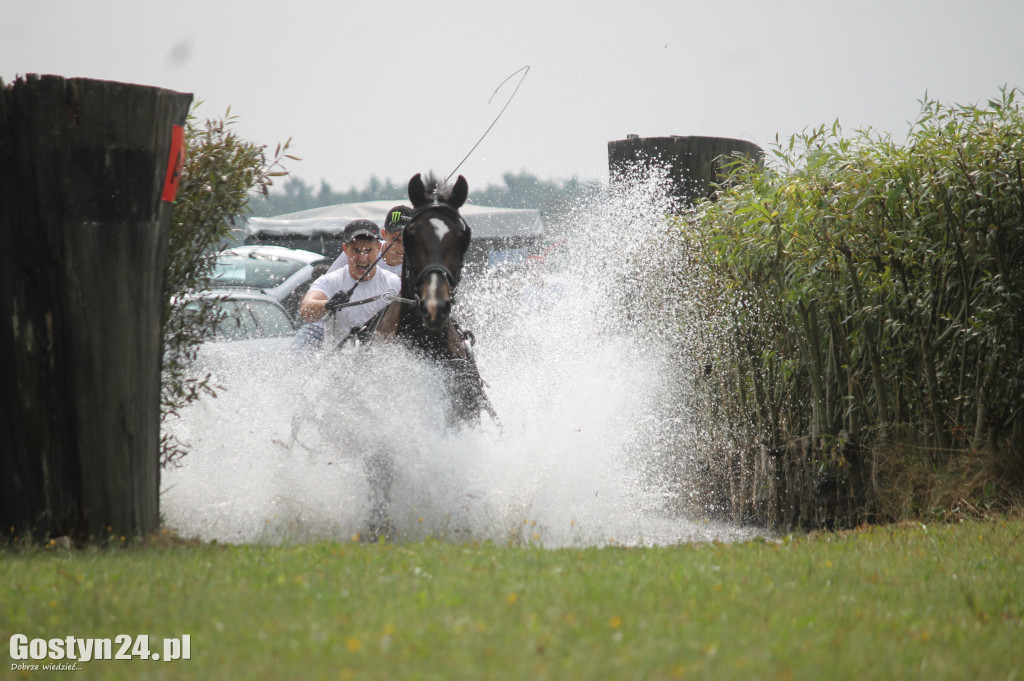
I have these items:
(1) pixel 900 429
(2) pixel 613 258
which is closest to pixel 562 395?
(2) pixel 613 258

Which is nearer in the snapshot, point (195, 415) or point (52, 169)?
point (52, 169)

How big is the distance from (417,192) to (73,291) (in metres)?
2.68

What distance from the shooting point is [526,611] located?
145 inches

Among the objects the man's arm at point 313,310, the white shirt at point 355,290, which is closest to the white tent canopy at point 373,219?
the white shirt at point 355,290

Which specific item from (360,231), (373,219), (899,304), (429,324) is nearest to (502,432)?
(429,324)

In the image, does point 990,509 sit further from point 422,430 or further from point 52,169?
point 52,169

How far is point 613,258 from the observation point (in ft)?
30.1

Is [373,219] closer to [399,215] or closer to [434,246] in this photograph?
[399,215]

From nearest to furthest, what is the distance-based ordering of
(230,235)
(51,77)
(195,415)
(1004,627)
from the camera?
(1004,627) → (51,77) → (230,235) → (195,415)

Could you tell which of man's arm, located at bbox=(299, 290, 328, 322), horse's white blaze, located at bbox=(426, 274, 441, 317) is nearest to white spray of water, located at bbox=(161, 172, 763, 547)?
man's arm, located at bbox=(299, 290, 328, 322)

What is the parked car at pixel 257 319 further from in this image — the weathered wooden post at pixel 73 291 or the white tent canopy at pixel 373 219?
the white tent canopy at pixel 373 219

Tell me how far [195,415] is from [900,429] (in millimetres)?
5485

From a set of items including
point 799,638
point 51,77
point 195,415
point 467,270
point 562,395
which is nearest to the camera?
point 799,638

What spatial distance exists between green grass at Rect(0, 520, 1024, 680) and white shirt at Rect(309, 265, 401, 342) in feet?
8.68
